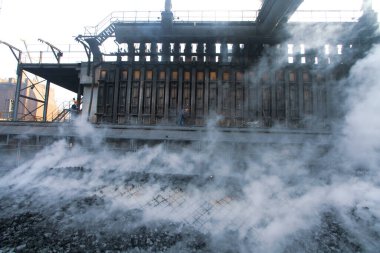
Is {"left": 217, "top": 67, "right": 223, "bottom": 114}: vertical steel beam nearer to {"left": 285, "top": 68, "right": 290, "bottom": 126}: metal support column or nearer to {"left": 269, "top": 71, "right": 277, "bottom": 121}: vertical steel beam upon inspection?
{"left": 269, "top": 71, "right": 277, "bottom": 121}: vertical steel beam

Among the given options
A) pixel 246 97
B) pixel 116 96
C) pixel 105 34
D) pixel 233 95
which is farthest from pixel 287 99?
pixel 105 34

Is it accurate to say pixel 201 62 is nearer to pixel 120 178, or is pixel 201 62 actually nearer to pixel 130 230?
pixel 120 178

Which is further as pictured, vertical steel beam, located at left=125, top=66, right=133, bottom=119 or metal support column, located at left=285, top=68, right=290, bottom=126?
vertical steel beam, located at left=125, top=66, right=133, bottom=119

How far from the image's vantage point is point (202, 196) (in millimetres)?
6285

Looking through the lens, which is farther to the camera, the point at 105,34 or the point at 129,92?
the point at 105,34

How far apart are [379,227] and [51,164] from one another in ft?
28.9

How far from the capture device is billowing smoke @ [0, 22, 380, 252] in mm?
4660

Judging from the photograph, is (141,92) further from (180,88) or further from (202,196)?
(202,196)

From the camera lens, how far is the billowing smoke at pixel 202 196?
15.3 ft

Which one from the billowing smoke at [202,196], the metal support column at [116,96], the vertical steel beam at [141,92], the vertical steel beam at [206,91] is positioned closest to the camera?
the billowing smoke at [202,196]

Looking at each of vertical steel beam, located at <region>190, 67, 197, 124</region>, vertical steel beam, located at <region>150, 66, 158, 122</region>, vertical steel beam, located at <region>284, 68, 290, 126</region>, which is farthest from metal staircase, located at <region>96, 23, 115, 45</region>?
vertical steel beam, located at <region>284, 68, 290, 126</region>

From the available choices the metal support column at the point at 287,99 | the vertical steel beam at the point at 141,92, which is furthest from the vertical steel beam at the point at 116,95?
the metal support column at the point at 287,99

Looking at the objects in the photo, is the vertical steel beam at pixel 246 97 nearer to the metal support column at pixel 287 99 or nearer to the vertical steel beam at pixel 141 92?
the metal support column at pixel 287 99

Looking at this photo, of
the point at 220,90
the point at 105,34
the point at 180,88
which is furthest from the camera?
the point at 105,34
